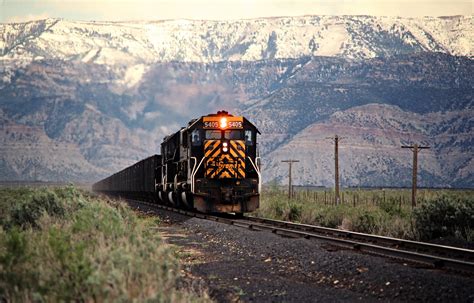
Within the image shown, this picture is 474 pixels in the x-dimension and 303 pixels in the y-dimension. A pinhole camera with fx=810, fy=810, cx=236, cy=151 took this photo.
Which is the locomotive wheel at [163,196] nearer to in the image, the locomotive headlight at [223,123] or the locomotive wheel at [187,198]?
the locomotive wheel at [187,198]

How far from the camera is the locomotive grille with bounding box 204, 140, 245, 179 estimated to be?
29.8 m

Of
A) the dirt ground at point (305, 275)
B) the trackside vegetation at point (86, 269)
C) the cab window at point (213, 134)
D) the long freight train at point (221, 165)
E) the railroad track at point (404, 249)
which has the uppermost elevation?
the cab window at point (213, 134)

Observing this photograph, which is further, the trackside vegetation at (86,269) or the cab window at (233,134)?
the cab window at (233,134)

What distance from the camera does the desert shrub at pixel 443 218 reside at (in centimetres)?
2180

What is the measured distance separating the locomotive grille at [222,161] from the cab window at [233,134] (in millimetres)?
222

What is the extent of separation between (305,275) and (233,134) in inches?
651

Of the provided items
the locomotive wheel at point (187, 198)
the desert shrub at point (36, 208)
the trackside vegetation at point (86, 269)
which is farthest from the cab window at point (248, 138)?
the trackside vegetation at point (86, 269)

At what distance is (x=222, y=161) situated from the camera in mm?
29906

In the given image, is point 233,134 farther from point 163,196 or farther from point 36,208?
point 36,208

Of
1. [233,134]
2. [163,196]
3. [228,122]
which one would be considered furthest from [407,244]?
[163,196]

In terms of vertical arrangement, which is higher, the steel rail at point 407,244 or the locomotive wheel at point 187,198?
the locomotive wheel at point 187,198

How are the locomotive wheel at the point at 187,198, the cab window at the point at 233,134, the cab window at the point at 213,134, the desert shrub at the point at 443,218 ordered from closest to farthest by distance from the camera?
the desert shrub at the point at 443,218 → the cab window at the point at 213,134 → the cab window at the point at 233,134 → the locomotive wheel at the point at 187,198

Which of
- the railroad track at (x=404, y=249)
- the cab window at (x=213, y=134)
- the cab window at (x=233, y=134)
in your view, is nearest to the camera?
the railroad track at (x=404, y=249)

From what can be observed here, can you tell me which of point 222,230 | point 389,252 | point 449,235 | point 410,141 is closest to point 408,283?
point 389,252
